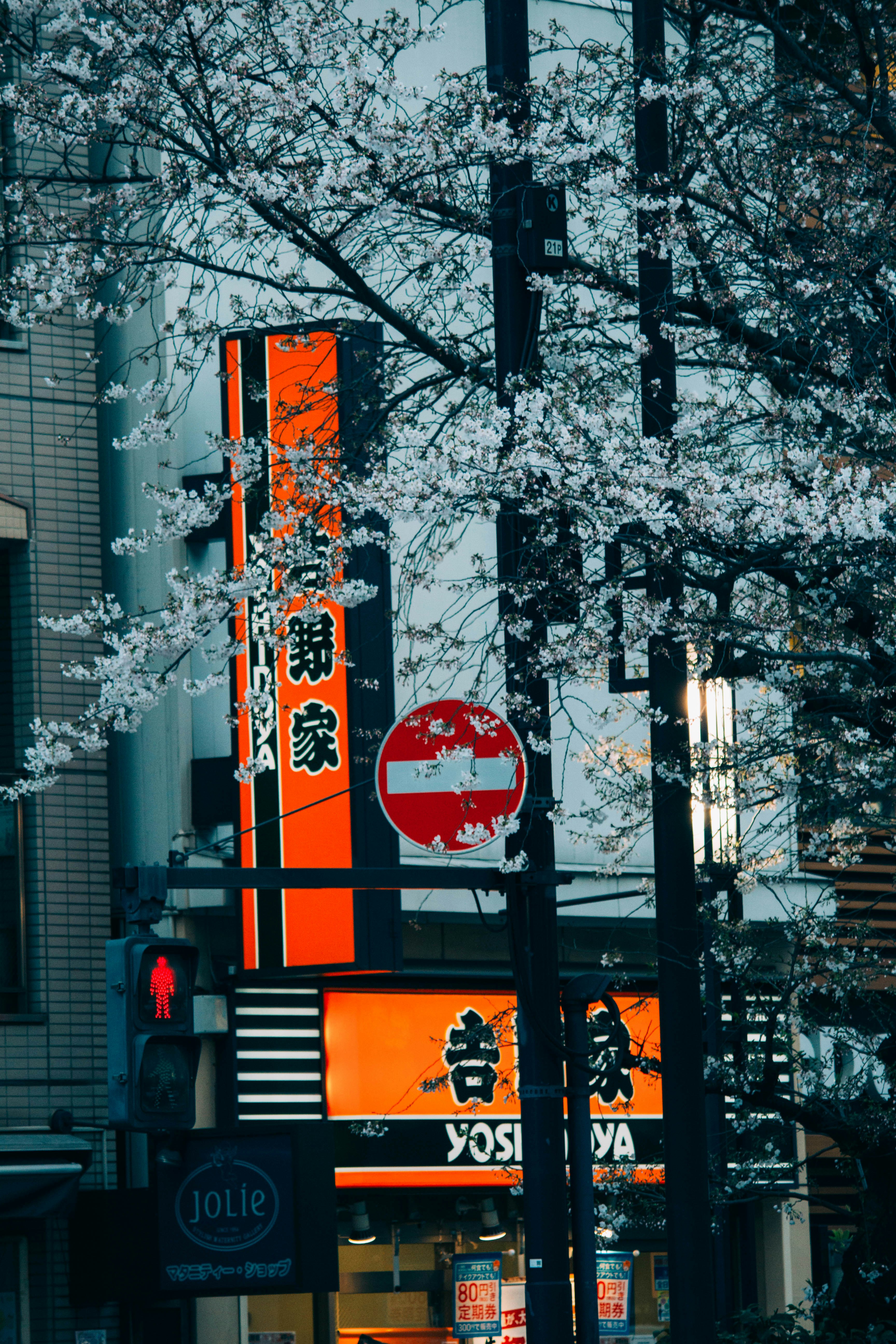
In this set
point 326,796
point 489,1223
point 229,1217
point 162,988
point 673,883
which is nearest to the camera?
point 162,988

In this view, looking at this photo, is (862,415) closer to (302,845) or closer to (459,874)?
(459,874)

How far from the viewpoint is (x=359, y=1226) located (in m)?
15.4

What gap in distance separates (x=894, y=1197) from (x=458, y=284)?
6070 mm

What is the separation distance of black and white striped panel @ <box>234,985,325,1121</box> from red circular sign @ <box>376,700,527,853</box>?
6043mm

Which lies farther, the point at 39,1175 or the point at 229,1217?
the point at 229,1217

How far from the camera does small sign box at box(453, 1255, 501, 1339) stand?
51.0 feet

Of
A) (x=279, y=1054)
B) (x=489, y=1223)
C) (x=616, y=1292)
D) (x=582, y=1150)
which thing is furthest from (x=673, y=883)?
(x=616, y=1292)

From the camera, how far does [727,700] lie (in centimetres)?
1425

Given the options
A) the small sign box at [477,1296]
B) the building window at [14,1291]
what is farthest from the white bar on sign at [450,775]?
the small sign box at [477,1296]

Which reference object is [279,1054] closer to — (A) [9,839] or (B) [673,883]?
(A) [9,839]

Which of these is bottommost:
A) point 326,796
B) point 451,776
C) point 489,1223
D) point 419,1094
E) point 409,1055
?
point 489,1223

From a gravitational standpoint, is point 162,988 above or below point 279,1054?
above

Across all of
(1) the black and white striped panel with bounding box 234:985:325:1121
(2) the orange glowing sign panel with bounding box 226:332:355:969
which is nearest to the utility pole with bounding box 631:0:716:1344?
(2) the orange glowing sign panel with bounding box 226:332:355:969

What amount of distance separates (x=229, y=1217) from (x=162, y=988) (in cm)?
597
